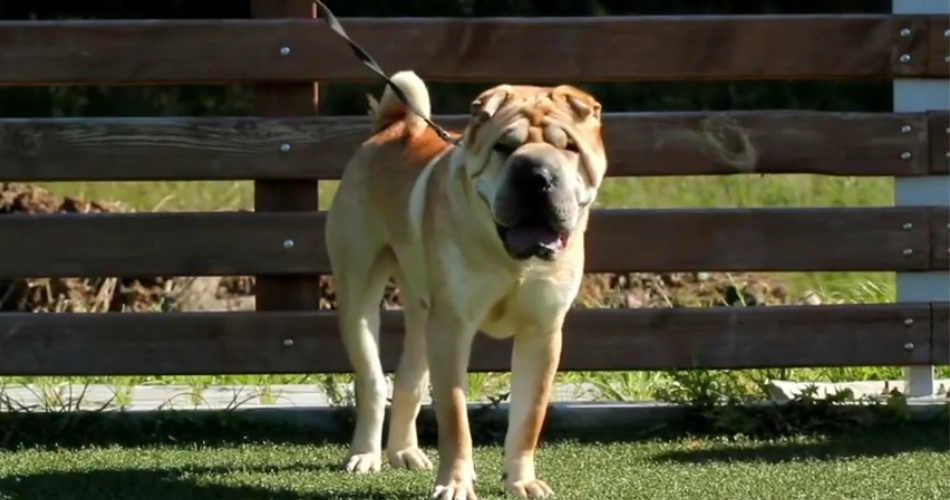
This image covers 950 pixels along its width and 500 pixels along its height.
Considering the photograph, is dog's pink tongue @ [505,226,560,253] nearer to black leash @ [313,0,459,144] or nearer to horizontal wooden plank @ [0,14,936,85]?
black leash @ [313,0,459,144]

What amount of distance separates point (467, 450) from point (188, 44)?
2005 mm

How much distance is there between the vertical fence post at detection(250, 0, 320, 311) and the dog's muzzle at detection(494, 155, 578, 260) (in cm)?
171

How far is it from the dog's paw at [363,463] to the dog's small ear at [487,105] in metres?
1.27

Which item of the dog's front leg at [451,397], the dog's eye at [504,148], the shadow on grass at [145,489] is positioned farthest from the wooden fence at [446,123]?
the dog's eye at [504,148]

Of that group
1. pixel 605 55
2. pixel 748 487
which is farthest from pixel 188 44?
pixel 748 487

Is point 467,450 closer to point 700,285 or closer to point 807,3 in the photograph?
point 700,285

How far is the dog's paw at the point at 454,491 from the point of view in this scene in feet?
14.2

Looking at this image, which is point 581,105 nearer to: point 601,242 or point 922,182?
point 601,242

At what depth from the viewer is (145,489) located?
4762 mm

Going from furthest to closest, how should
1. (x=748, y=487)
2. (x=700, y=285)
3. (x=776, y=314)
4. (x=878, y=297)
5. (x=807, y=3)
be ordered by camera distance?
(x=807, y=3) → (x=700, y=285) → (x=878, y=297) → (x=776, y=314) → (x=748, y=487)

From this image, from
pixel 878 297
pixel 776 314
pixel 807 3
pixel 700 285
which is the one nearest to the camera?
pixel 776 314

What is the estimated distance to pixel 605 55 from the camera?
18.8 feet

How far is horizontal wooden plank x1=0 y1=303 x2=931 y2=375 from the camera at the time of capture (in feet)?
18.8

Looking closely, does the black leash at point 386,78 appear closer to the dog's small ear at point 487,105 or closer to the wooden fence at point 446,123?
the dog's small ear at point 487,105
